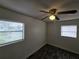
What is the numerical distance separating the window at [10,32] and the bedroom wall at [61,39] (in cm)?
324

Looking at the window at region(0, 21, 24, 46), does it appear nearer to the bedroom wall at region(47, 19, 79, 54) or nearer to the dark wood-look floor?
the dark wood-look floor

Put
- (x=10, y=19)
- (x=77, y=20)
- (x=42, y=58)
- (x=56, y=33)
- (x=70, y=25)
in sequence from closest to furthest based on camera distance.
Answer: (x=10, y=19), (x=42, y=58), (x=77, y=20), (x=70, y=25), (x=56, y=33)

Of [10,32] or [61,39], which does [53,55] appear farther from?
[10,32]

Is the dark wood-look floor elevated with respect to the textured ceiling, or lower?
lower

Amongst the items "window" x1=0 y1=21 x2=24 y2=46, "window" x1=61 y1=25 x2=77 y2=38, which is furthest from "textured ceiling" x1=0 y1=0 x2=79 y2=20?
"window" x1=61 y1=25 x2=77 y2=38

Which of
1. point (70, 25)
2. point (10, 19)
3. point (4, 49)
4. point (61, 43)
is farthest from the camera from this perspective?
point (61, 43)

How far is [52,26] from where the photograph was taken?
6.34 m

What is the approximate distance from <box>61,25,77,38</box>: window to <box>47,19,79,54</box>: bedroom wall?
0.22 m

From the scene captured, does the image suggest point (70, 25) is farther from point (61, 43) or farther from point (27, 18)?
point (27, 18)

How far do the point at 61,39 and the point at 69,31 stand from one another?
35.4 inches

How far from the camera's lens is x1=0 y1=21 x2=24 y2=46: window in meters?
2.42

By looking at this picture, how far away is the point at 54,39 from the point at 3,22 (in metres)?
4.57

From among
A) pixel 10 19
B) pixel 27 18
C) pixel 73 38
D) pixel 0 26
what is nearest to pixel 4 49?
pixel 0 26

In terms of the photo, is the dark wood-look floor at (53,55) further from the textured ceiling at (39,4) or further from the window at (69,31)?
the textured ceiling at (39,4)
